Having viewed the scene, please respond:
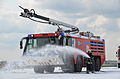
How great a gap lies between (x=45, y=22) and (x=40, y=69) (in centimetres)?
356

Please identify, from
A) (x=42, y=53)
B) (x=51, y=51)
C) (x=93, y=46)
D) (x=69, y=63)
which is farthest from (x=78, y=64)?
(x=93, y=46)

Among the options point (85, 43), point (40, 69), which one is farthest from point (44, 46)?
point (85, 43)

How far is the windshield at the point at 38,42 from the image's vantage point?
854 inches

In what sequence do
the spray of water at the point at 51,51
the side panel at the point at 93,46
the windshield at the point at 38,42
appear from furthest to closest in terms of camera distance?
the side panel at the point at 93,46 < the windshield at the point at 38,42 < the spray of water at the point at 51,51

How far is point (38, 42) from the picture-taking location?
22.1 metres

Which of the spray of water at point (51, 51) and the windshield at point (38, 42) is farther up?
the windshield at point (38, 42)

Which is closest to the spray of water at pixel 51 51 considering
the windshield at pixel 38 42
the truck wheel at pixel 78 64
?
the windshield at pixel 38 42

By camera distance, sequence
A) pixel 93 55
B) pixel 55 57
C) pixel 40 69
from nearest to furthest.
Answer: pixel 55 57 → pixel 40 69 → pixel 93 55

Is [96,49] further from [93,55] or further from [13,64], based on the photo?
[13,64]

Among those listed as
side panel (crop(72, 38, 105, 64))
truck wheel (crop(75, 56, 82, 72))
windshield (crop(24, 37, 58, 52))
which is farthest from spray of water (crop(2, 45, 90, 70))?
side panel (crop(72, 38, 105, 64))

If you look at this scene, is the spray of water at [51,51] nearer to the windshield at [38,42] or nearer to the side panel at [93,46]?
the windshield at [38,42]

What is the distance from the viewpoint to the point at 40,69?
23219 millimetres

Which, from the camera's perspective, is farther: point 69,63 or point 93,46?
point 93,46

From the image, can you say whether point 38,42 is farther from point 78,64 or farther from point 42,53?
point 78,64
